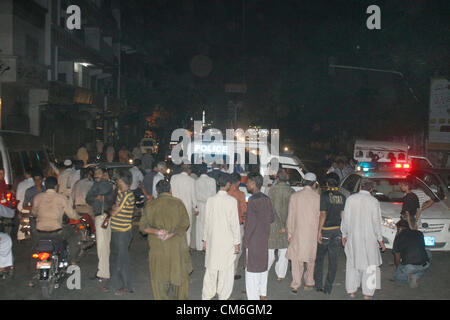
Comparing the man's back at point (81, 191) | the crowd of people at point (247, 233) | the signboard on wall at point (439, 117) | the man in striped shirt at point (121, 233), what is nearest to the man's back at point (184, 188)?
the crowd of people at point (247, 233)

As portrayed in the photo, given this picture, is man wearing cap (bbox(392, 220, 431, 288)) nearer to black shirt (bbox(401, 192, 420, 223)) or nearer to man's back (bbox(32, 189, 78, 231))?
black shirt (bbox(401, 192, 420, 223))

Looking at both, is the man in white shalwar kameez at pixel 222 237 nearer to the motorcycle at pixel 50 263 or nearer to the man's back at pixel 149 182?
the motorcycle at pixel 50 263

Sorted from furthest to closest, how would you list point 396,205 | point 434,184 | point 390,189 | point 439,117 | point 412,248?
point 439,117 → point 434,184 → point 390,189 → point 396,205 → point 412,248

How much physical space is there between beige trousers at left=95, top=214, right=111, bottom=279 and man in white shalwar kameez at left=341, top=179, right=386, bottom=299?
3853 millimetres

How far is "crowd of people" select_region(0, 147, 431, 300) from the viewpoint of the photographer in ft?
21.8

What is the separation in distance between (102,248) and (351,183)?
629 cm

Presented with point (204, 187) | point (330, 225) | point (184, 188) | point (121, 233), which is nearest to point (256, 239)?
point (330, 225)

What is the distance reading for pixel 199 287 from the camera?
26.8 ft

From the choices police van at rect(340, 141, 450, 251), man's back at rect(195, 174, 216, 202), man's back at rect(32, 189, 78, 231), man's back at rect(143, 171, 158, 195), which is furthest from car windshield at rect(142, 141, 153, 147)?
man's back at rect(32, 189, 78, 231)

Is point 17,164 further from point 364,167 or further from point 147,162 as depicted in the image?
point 364,167

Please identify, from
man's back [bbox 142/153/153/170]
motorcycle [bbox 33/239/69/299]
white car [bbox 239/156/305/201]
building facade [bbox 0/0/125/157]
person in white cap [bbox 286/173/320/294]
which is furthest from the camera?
building facade [bbox 0/0/125/157]

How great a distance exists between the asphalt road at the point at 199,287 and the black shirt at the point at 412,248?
0.48m

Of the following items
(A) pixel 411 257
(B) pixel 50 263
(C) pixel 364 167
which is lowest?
(A) pixel 411 257

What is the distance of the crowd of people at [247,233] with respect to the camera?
21.8 feet
